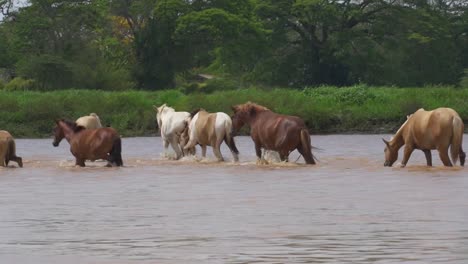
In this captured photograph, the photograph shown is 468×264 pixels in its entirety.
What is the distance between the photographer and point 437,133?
75.1 feet

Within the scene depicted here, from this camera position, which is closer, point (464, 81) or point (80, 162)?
point (80, 162)

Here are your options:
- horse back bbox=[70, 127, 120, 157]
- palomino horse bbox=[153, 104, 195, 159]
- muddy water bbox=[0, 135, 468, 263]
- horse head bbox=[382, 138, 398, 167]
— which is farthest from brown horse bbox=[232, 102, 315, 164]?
horse back bbox=[70, 127, 120, 157]

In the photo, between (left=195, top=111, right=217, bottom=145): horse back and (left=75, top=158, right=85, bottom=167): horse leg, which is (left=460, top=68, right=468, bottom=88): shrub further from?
(left=75, top=158, right=85, bottom=167): horse leg

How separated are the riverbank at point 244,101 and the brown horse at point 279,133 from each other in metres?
21.1

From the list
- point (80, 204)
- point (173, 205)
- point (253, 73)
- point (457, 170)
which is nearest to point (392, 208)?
point (173, 205)

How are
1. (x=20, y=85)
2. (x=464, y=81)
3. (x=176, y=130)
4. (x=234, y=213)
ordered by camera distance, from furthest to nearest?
(x=464, y=81), (x=20, y=85), (x=176, y=130), (x=234, y=213)

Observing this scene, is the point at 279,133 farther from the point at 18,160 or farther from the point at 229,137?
the point at 18,160

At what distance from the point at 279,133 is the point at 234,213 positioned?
8.57 meters

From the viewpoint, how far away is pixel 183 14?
6600cm

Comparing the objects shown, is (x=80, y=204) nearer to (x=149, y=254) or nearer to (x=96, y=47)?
(x=149, y=254)

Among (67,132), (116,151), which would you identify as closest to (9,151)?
(67,132)

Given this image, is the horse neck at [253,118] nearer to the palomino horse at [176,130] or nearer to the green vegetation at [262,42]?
the palomino horse at [176,130]

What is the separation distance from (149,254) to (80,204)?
19.1 ft

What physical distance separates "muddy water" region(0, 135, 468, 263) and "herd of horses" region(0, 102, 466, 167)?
0.34 metres
